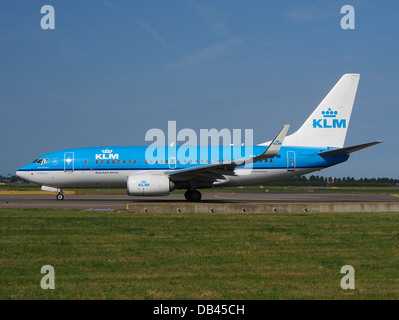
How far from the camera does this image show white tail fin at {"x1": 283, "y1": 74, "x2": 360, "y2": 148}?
35.2m

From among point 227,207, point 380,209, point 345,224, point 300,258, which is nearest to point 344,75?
point 380,209

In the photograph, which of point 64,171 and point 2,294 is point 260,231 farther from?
point 64,171

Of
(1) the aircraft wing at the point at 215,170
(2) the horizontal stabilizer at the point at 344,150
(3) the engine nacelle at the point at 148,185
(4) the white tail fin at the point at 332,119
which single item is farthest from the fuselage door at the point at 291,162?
(3) the engine nacelle at the point at 148,185

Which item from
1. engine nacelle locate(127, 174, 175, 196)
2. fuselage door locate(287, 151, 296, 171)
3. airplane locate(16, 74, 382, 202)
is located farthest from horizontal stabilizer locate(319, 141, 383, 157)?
engine nacelle locate(127, 174, 175, 196)

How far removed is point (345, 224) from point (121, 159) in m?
18.6

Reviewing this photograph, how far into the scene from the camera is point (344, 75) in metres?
35.7

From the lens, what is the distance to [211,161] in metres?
34.1

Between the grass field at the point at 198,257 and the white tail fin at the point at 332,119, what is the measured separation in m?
15.2

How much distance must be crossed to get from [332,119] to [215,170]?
1007 cm

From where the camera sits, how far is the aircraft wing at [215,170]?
29.5 m

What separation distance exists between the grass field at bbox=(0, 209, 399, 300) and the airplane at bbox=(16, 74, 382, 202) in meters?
13.3

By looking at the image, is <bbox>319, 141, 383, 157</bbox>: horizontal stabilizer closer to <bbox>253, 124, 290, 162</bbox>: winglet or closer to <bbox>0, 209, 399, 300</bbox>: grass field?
<bbox>253, 124, 290, 162</bbox>: winglet

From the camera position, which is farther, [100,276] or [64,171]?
[64,171]

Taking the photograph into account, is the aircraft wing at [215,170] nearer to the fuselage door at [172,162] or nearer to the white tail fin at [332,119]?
the fuselage door at [172,162]
